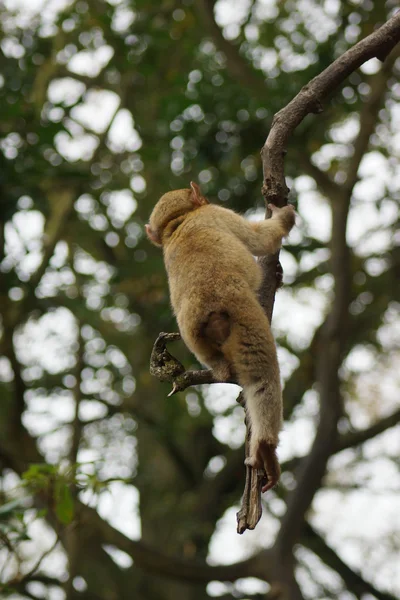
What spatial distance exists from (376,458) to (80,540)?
16.6ft

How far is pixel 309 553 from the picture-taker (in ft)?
42.9

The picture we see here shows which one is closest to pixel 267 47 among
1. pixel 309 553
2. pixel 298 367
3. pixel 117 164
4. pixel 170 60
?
pixel 170 60

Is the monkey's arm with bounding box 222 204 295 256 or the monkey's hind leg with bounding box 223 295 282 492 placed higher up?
the monkey's arm with bounding box 222 204 295 256

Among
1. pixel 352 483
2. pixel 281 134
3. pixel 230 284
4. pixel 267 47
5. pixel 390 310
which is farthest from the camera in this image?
pixel 352 483

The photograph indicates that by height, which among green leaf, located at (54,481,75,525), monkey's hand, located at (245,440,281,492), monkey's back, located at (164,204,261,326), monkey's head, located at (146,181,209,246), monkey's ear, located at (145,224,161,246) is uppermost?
monkey's head, located at (146,181,209,246)

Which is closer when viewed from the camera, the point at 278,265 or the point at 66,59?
the point at 278,265

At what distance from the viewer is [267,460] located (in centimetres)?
355

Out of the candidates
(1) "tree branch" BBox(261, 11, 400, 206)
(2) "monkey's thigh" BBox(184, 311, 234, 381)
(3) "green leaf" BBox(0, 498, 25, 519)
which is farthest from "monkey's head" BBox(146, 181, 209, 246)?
(3) "green leaf" BBox(0, 498, 25, 519)

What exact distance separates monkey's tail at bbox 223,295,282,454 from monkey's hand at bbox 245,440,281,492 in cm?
20

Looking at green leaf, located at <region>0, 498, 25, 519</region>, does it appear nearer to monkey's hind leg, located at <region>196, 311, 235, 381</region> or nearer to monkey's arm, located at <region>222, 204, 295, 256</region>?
monkey's hind leg, located at <region>196, 311, 235, 381</region>

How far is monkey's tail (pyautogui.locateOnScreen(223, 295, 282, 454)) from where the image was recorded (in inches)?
150

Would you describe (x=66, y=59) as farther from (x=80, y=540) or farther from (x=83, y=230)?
(x=80, y=540)

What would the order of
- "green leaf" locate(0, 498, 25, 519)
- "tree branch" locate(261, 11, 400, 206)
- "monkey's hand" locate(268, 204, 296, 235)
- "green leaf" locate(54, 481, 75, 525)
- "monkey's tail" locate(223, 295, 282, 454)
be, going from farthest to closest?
1. "green leaf" locate(54, 481, 75, 525)
2. "green leaf" locate(0, 498, 25, 519)
3. "monkey's hand" locate(268, 204, 296, 235)
4. "monkey's tail" locate(223, 295, 282, 454)
5. "tree branch" locate(261, 11, 400, 206)

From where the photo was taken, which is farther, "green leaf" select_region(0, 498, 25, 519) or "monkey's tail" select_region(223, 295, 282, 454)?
"green leaf" select_region(0, 498, 25, 519)
